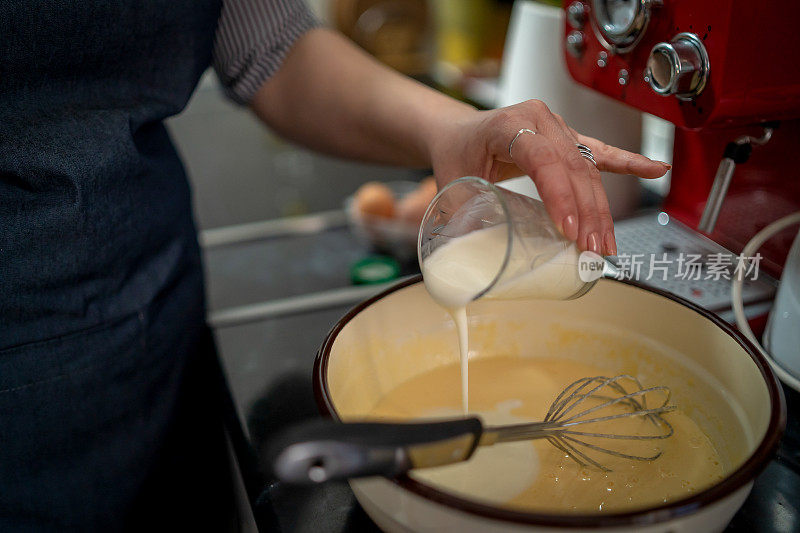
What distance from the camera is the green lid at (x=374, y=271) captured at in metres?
1.00

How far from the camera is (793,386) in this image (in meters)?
0.64

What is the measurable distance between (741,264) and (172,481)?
0.71 metres

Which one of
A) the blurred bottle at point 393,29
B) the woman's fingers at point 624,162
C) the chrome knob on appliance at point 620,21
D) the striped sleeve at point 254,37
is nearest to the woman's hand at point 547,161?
the woman's fingers at point 624,162

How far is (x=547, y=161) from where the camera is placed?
1.80 ft

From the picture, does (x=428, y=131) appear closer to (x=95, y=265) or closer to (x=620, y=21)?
(x=620, y=21)

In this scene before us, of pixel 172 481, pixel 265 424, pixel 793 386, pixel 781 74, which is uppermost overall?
pixel 781 74

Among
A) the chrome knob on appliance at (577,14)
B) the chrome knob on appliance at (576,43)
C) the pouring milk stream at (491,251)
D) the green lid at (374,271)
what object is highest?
the chrome knob on appliance at (577,14)

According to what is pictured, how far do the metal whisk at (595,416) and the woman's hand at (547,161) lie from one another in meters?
0.15

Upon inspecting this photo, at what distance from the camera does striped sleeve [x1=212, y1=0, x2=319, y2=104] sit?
0.85 m

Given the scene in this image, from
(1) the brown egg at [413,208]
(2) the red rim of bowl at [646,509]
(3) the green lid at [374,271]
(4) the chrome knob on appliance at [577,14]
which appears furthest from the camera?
(1) the brown egg at [413,208]

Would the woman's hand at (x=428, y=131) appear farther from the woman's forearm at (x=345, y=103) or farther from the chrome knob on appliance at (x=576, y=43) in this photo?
the chrome knob on appliance at (x=576, y=43)

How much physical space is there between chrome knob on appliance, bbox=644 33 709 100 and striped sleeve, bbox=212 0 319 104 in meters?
0.46

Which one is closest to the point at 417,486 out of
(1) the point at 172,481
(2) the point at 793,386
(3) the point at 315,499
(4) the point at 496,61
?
(3) the point at 315,499

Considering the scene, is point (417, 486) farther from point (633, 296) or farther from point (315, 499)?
point (633, 296)
